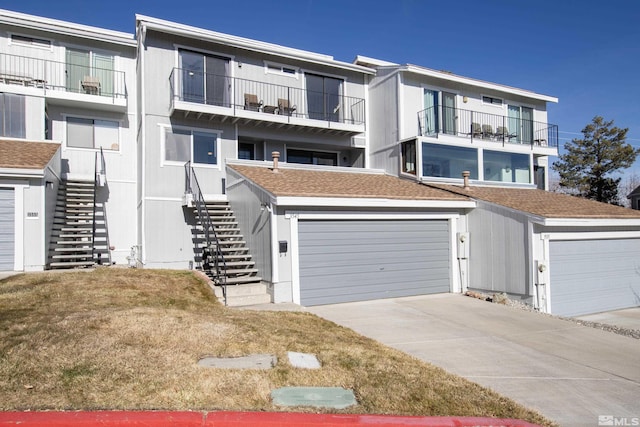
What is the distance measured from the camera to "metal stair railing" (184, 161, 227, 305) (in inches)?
407

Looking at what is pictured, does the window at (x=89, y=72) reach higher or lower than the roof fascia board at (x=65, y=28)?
lower

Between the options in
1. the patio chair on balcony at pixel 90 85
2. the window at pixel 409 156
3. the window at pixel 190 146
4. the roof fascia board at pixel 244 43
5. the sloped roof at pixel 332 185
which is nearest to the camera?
the sloped roof at pixel 332 185

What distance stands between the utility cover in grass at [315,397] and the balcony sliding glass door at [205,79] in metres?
12.0

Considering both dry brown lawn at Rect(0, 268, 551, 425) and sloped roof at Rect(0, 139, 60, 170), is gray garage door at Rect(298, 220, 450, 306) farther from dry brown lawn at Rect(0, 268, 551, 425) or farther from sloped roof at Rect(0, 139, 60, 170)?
sloped roof at Rect(0, 139, 60, 170)

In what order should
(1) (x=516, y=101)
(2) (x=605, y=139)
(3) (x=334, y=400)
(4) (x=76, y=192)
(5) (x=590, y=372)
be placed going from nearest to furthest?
1. (3) (x=334, y=400)
2. (5) (x=590, y=372)
3. (4) (x=76, y=192)
4. (1) (x=516, y=101)
5. (2) (x=605, y=139)

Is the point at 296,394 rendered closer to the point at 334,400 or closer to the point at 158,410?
the point at 334,400

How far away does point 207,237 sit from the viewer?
37.9ft

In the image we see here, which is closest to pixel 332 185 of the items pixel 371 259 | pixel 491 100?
pixel 371 259

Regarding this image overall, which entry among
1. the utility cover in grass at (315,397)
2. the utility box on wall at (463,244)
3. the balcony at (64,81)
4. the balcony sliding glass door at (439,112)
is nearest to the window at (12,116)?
the balcony at (64,81)

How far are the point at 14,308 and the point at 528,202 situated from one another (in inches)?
544

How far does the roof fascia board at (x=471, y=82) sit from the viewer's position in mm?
17158

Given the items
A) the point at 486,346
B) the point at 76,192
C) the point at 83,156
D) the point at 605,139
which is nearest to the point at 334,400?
the point at 486,346

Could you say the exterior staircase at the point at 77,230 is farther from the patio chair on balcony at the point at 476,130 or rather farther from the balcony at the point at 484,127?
the patio chair on balcony at the point at 476,130

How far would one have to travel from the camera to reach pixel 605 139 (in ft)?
113
